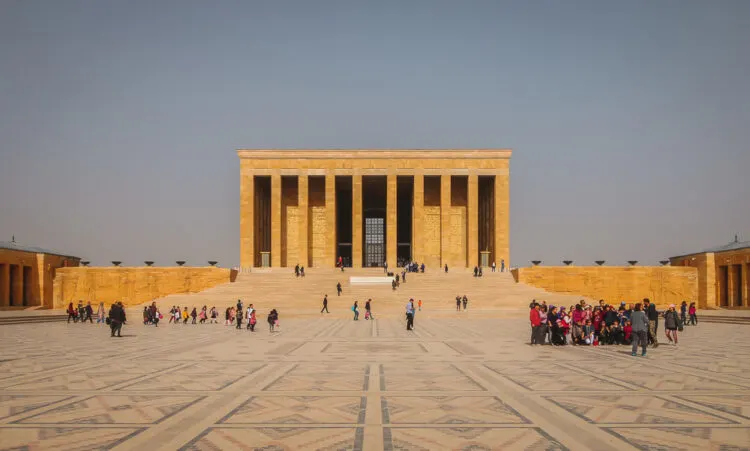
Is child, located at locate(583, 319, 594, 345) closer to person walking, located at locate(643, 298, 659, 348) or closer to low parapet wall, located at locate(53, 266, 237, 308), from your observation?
person walking, located at locate(643, 298, 659, 348)

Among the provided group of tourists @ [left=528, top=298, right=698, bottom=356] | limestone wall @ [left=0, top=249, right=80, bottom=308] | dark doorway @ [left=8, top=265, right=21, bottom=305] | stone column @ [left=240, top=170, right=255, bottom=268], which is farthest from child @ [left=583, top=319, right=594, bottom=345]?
dark doorway @ [left=8, top=265, right=21, bottom=305]

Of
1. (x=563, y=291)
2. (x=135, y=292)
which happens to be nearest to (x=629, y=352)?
(x=563, y=291)

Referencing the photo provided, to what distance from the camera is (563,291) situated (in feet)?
151

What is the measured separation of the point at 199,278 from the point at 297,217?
14.3 m

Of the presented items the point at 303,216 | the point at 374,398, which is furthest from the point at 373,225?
the point at 374,398

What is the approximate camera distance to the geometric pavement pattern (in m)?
6.40

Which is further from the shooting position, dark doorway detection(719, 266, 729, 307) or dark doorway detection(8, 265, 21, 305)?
dark doorway detection(719, 266, 729, 307)

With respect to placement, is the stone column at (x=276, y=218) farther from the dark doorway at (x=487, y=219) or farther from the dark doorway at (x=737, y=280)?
the dark doorway at (x=737, y=280)

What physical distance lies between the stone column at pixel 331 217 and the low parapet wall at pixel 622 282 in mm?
15803

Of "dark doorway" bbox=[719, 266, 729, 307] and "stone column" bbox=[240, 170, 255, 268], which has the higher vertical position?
"stone column" bbox=[240, 170, 255, 268]

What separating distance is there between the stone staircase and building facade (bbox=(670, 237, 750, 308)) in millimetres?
14699

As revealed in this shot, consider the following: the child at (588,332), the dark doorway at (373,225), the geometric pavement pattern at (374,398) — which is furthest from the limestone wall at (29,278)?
the child at (588,332)

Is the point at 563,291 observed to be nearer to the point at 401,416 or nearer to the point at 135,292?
the point at 135,292

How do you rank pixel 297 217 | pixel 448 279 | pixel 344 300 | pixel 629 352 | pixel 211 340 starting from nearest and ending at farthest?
pixel 629 352 < pixel 211 340 < pixel 344 300 < pixel 448 279 < pixel 297 217
